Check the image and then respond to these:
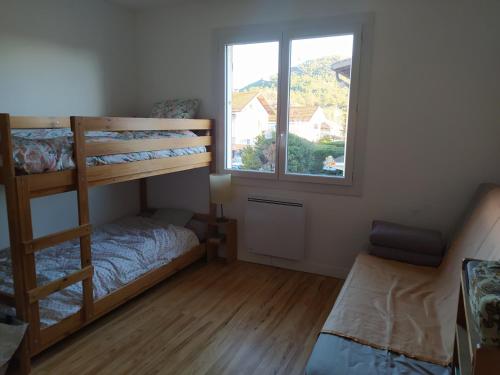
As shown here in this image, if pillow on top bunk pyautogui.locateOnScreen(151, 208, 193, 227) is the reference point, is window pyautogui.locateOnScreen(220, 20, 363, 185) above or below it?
above

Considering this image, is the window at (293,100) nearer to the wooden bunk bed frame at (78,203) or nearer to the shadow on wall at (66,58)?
the wooden bunk bed frame at (78,203)

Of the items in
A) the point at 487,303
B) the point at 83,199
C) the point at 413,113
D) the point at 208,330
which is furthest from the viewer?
the point at 413,113

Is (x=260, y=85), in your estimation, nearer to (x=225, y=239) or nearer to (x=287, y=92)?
(x=287, y=92)

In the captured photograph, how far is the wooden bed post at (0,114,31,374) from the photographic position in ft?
5.83

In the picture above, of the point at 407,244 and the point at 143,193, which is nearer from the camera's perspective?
the point at 407,244

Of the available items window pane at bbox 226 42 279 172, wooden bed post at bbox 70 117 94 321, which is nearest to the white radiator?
window pane at bbox 226 42 279 172

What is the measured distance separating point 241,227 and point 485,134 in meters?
2.16

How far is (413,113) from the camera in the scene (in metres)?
2.79

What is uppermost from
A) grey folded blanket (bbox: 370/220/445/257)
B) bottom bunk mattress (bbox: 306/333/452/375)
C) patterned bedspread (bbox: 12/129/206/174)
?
patterned bedspread (bbox: 12/129/206/174)

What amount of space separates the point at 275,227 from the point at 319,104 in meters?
1.16

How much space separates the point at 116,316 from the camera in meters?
2.59

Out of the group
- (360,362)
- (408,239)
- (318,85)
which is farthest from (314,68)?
(360,362)

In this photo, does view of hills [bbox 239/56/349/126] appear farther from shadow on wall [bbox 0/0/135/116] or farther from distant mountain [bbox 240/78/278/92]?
shadow on wall [bbox 0/0/135/116]

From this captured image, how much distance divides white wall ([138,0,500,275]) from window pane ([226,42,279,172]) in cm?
23
